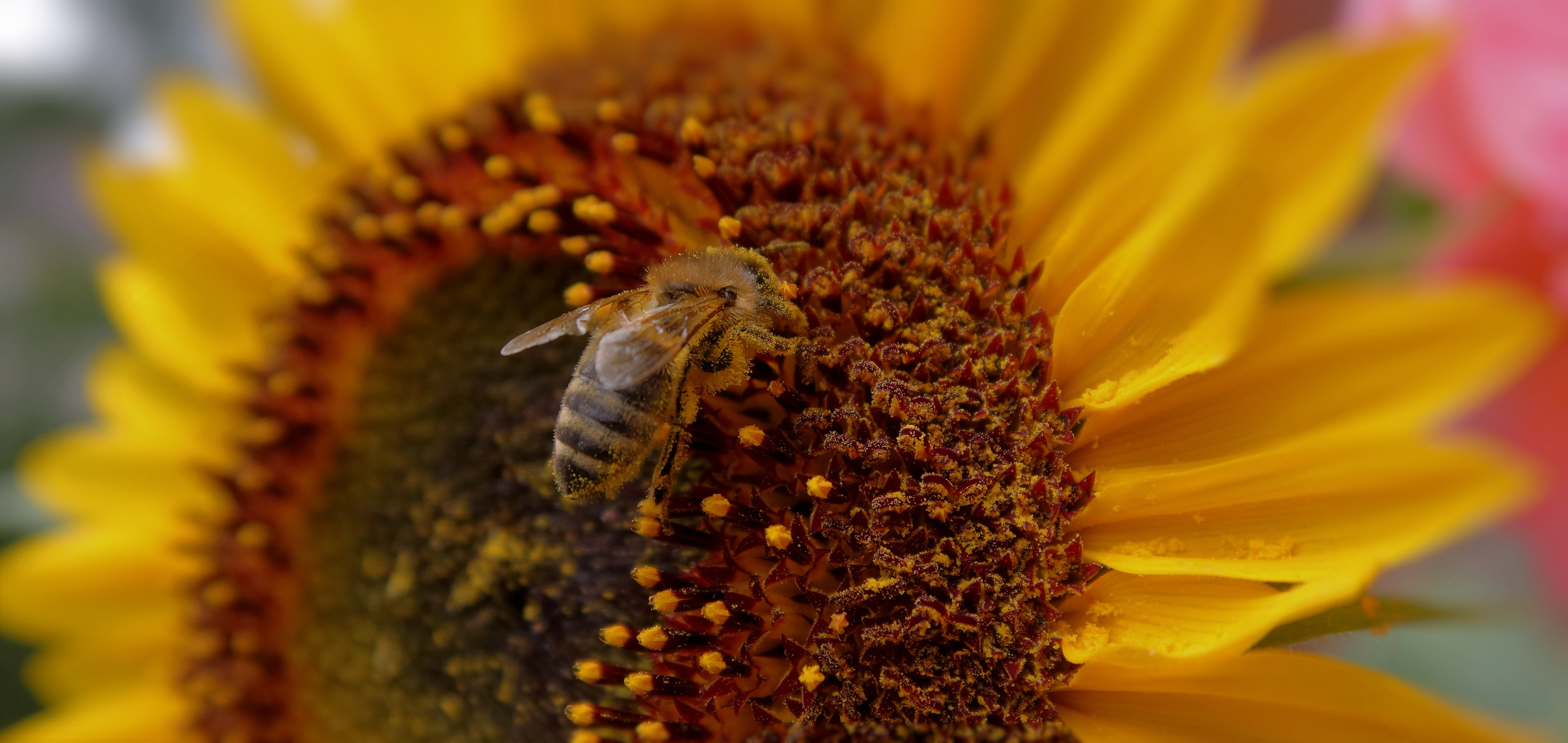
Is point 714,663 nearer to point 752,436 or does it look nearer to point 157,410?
point 752,436

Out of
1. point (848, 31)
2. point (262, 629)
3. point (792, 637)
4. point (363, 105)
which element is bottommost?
point (792, 637)

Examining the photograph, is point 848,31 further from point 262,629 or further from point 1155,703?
point 262,629

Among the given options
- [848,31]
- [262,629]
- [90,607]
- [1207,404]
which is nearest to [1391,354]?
[1207,404]

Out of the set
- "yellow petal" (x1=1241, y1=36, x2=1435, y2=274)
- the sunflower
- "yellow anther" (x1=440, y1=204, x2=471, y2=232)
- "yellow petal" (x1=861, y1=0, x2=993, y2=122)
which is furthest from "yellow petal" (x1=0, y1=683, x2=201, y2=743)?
"yellow petal" (x1=1241, y1=36, x2=1435, y2=274)

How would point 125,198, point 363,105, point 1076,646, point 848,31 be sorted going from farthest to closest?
point 125,198 < point 363,105 < point 848,31 < point 1076,646

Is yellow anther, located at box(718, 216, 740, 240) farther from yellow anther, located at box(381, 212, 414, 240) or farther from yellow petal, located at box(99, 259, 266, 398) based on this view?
yellow petal, located at box(99, 259, 266, 398)

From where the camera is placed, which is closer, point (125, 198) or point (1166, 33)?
point (1166, 33)

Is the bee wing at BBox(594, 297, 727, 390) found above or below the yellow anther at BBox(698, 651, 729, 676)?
above
